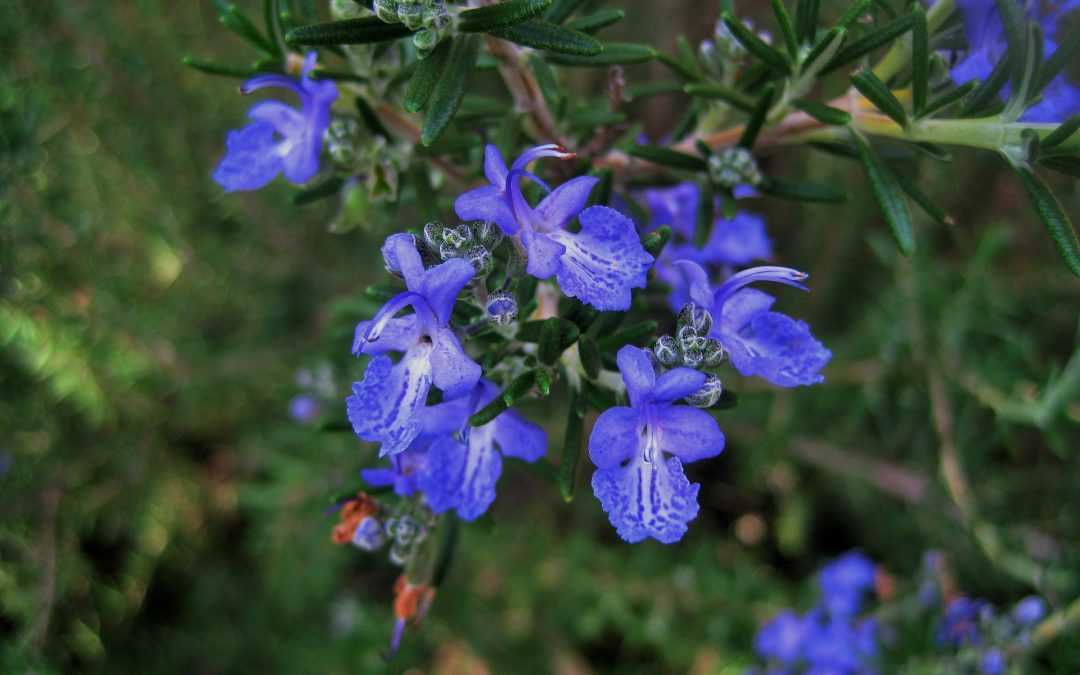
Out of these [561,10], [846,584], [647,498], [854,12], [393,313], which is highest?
[854,12]

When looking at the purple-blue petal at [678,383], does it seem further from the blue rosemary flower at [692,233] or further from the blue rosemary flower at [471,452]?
the blue rosemary flower at [692,233]

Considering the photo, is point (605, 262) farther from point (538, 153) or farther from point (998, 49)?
point (998, 49)

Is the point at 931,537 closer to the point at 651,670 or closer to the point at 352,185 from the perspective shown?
the point at 651,670

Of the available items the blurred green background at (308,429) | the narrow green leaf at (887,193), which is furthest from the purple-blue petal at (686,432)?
the blurred green background at (308,429)

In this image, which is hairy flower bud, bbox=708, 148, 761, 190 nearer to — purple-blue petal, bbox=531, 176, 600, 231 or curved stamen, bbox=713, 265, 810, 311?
curved stamen, bbox=713, 265, 810, 311

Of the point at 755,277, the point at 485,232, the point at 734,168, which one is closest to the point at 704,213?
the point at 734,168

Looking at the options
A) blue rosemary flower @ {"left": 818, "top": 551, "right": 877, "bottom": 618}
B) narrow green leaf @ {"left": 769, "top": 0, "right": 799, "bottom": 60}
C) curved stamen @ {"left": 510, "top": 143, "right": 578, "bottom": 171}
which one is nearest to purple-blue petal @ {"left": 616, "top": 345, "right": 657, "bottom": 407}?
curved stamen @ {"left": 510, "top": 143, "right": 578, "bottom": 171}

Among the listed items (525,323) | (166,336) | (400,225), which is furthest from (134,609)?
(525,323)
